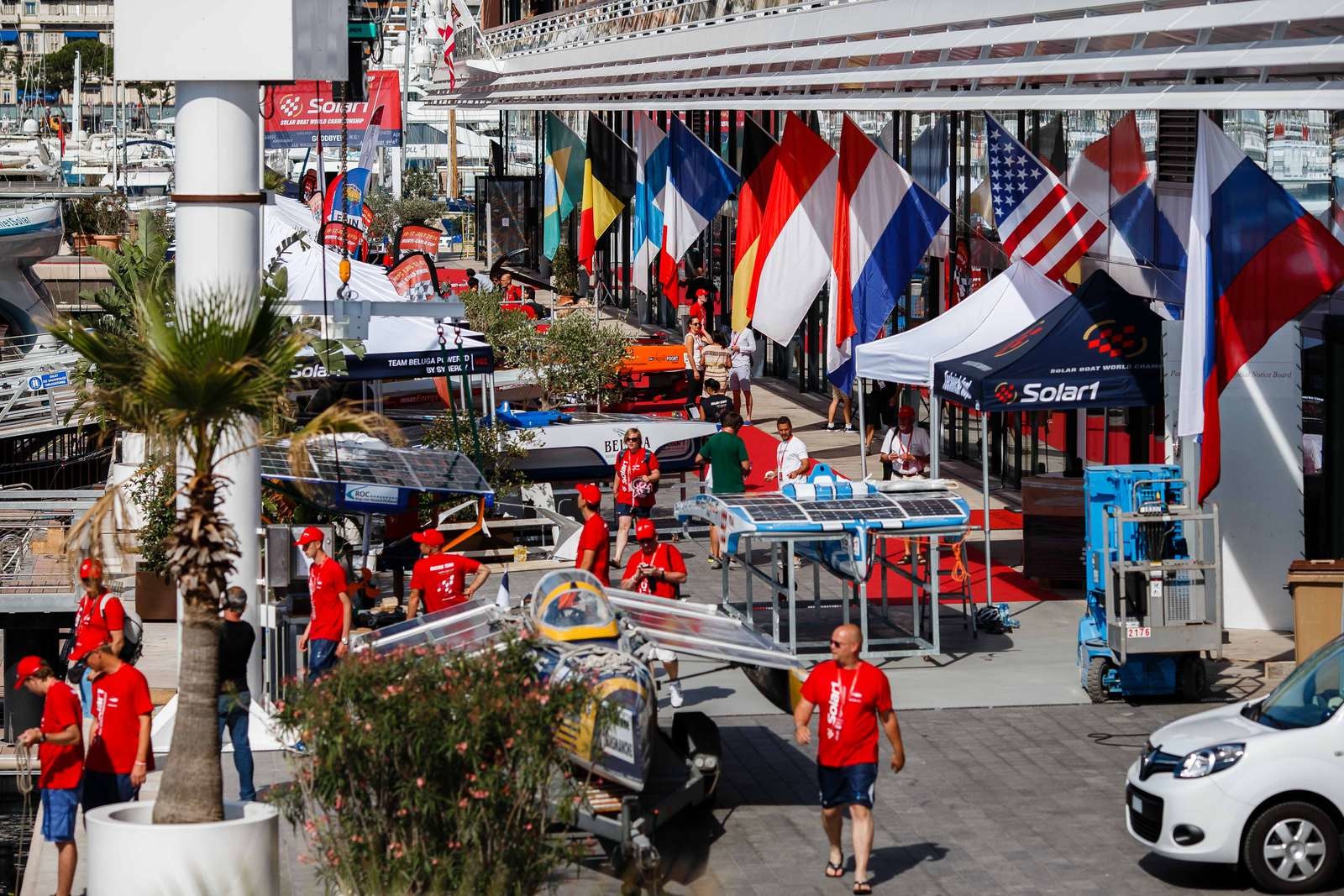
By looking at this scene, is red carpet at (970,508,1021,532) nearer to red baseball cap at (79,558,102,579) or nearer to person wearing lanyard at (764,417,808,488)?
person wearing lanyard at (764,417,808,488)

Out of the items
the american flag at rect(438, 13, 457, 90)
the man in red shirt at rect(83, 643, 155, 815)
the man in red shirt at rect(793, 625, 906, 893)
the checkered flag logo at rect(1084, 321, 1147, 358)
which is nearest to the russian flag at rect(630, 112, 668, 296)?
the checkered flag logo at rect(1084, 321, 1147, 358)

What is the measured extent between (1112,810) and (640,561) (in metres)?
4.59

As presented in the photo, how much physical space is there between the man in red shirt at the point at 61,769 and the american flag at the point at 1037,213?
35.7 feet

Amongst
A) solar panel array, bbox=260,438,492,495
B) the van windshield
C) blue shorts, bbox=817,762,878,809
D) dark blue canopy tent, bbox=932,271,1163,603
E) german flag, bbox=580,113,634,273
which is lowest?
blue shorts, bbox=817,762,878,809

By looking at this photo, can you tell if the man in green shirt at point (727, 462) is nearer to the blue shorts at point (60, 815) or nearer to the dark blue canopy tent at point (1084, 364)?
the dark blue canopy tent at point (1084, 364)

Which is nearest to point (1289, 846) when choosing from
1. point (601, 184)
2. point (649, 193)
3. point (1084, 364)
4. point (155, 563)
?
point (1084, 364)

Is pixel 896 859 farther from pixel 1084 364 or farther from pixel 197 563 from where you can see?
pixel 1084 364

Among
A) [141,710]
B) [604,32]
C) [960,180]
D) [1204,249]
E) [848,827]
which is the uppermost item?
[604,32]

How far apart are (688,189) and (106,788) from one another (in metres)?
17.7

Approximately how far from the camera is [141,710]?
10.3 m

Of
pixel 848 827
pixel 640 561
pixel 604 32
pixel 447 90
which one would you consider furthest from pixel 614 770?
pixel 447 90

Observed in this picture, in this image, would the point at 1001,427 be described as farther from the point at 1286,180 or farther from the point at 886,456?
the point at 1286,180

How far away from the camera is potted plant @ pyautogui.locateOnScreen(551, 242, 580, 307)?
41594mm

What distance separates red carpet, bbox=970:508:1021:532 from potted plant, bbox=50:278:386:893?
13.4 meters
